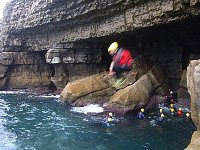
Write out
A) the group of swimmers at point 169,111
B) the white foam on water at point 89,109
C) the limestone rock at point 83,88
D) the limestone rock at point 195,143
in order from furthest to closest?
the limestone rock at point 83,88 < the white foam on water at point 89,109 < the group of swimmers at point 169,111 < the limestone rock at point 195,143

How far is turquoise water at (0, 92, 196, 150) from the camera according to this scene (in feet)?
53.5

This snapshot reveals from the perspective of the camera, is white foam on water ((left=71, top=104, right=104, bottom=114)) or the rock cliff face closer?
the rock cliff face

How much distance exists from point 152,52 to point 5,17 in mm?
18520

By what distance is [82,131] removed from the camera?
742 inches

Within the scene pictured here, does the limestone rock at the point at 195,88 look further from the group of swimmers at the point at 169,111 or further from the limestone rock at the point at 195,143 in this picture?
the group of swimmers at the point at 169,111

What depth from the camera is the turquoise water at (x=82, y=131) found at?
16297 millimetres

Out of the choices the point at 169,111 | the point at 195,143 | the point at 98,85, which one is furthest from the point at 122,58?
the point at 98,85

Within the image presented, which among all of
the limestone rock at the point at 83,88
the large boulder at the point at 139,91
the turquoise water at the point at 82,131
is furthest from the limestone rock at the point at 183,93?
the limestone rock at the point at 83,88

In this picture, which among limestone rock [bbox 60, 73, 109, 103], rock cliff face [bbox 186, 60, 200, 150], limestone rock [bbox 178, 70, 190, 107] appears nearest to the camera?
rock cliff face [bbox 186, 60, 200, 150]

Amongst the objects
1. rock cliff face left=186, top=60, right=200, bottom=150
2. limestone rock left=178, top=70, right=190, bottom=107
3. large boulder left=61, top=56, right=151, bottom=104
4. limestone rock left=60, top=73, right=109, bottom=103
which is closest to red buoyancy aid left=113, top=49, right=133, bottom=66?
rock cliff face left=186, top=60, right=200, bottom=150

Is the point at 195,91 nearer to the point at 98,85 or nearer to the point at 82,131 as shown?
the point at 82,131

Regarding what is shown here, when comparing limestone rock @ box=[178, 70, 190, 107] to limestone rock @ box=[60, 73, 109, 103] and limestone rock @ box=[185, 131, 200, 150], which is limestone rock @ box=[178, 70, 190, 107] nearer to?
limestone rock @ box=[60, 73, 109, 103]

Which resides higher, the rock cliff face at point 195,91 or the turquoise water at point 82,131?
the rock cliff face at point 195,91

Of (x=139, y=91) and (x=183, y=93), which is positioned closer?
(x=139, y=91)
